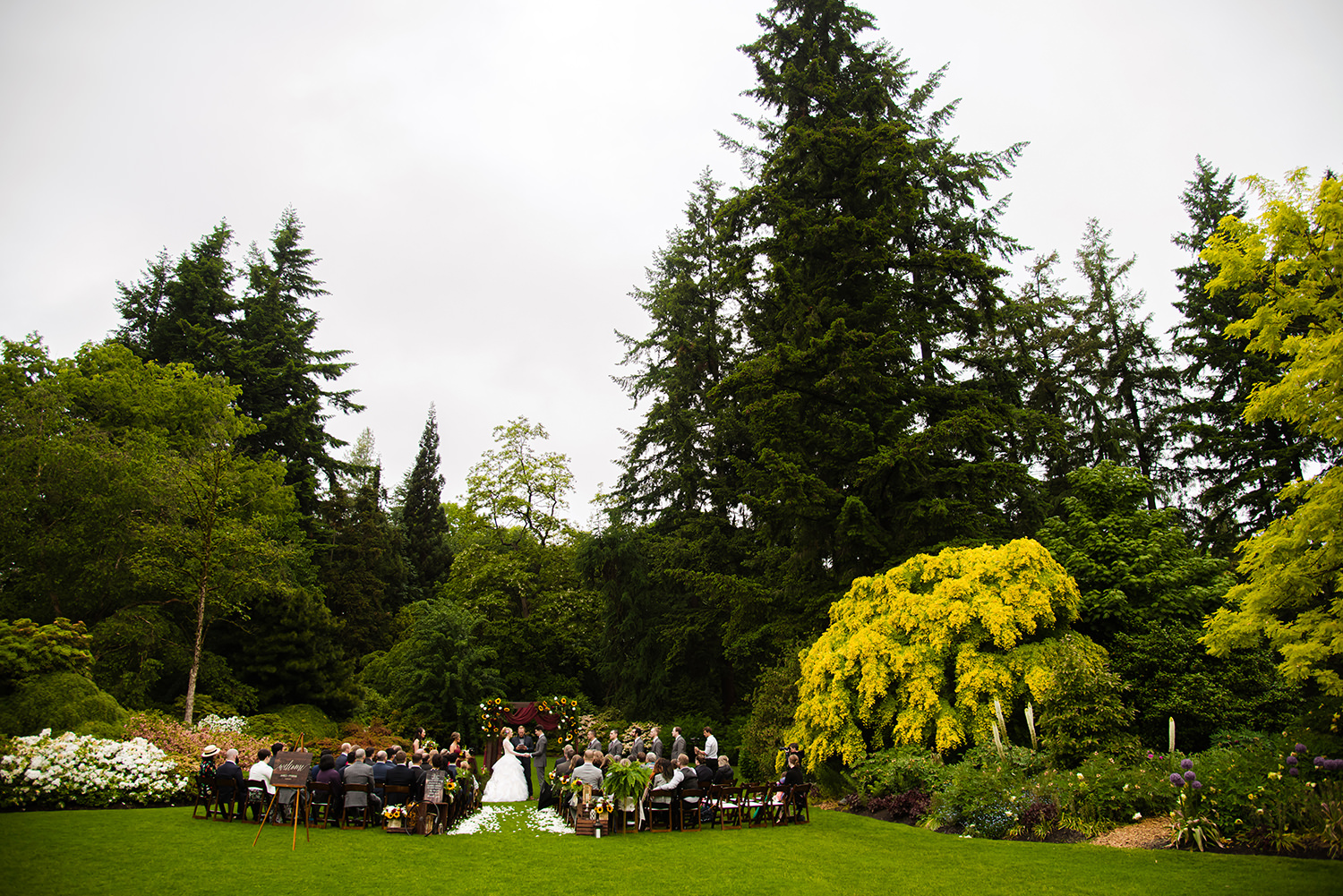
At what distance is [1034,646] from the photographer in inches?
482

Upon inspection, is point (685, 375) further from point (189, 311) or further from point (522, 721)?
point (189, 311)

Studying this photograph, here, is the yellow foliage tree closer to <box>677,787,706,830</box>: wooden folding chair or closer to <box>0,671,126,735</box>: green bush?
<box>677,787,706,830</box>: wooden folding chair

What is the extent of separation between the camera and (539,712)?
62.4 ft

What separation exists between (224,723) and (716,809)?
14230 mm

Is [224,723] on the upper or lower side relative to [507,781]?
upper

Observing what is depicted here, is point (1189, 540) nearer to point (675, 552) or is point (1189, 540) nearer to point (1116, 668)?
point (1116, 668)

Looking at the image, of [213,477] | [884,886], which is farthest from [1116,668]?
[213,477]

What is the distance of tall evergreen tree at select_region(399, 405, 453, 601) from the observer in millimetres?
48250

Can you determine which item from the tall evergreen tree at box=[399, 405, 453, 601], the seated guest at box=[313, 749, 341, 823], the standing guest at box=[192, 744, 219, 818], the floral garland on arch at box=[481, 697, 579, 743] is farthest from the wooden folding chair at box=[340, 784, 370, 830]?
the tall evergreen tree at box=[399, 405, 453, 601]

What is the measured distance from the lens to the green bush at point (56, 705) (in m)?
12.6

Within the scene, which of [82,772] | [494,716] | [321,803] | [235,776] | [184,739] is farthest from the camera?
[494,716]

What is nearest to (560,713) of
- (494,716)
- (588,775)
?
(494,716)

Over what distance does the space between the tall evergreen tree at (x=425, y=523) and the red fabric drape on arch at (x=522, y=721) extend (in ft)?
92.6

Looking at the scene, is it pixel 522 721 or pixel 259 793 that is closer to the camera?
pixel 259 793
